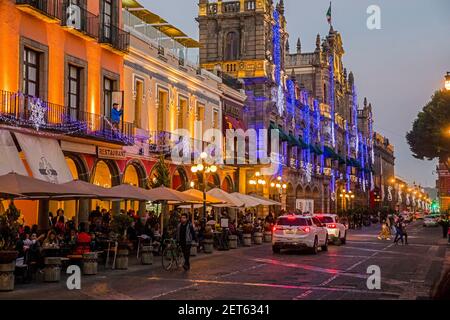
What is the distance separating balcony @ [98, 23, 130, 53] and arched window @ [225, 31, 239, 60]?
23.4 meters

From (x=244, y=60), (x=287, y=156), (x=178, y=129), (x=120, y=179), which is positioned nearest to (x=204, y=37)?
(x=244, y=60)

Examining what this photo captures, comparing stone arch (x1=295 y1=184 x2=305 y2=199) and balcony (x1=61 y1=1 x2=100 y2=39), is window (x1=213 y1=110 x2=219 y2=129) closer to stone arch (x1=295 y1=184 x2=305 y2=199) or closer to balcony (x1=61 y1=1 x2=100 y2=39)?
balcony (x1=61 y1=1 x2=100 y2=39)

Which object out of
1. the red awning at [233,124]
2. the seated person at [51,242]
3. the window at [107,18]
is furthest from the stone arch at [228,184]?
the seated person at [51,242]

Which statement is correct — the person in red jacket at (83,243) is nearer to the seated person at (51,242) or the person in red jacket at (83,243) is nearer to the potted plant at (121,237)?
the seated person at (51,242)

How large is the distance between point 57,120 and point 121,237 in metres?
6.49

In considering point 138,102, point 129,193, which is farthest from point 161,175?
point 129,193

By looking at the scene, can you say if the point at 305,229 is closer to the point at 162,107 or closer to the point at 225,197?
the point at 225,197

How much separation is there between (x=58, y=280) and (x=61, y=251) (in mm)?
2825

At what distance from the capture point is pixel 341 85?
8850cm

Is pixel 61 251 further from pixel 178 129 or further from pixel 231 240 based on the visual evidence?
pixel 178 129

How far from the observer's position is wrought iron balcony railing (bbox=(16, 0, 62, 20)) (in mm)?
23609

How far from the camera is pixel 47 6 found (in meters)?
25.2

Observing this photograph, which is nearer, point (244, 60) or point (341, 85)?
point (244, 60)

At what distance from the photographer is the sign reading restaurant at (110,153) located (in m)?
28.7
